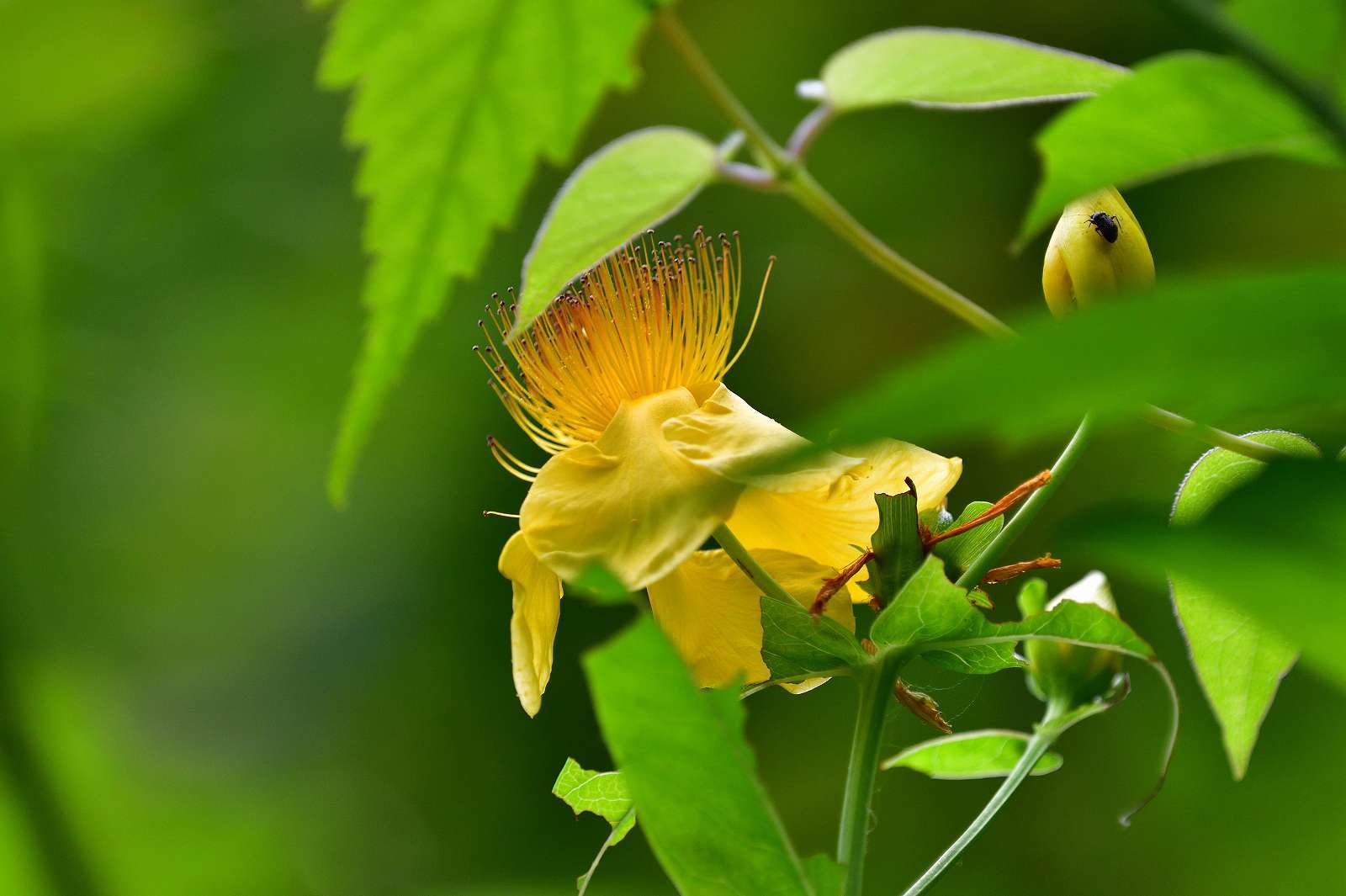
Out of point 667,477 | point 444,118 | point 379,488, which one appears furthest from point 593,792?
point 379,488

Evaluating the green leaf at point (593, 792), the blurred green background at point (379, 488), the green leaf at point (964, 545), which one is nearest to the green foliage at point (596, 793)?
the green leaf at point (593, 792)

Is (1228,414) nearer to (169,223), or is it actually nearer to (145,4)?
(145,4)

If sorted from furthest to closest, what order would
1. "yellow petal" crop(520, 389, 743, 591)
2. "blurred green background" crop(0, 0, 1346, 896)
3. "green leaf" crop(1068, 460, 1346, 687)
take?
1. "blurred green background" crop(0, 0, 1346, 896)
2. "yellow petal" crop(520, 389, 743, 591)
3. "green leaf" crop(1068, 460, 1346, 687)

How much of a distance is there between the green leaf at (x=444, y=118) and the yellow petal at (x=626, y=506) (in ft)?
0.29

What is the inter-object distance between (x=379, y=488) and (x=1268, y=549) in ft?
5.09

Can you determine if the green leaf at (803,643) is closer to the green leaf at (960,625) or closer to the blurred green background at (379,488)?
the green leaf at (960,625)

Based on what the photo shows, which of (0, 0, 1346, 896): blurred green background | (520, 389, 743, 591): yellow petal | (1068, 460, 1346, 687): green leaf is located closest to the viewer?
(1068, 460, 1346, 687): green leaf

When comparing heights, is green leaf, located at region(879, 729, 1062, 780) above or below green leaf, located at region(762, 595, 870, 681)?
below

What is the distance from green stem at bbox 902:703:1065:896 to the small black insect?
5.2 inches

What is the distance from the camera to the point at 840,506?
0.30 metres

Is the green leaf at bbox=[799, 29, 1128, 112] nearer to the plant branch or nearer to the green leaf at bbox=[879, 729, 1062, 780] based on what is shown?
the plant branch

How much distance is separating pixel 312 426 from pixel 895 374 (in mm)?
1639

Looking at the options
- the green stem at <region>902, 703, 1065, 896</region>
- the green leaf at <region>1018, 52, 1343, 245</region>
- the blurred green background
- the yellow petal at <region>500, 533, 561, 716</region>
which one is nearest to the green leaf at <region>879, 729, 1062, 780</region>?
the green stem at <region>902, 703, 1065, 896</region>

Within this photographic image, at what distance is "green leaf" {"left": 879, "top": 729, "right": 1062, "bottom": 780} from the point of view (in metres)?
0.35
